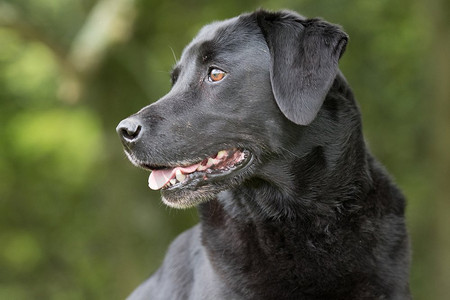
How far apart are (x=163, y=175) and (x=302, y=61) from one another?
0.94 m

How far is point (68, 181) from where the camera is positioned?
15320 mm

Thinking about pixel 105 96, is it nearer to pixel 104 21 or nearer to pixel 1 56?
pixel 104 21

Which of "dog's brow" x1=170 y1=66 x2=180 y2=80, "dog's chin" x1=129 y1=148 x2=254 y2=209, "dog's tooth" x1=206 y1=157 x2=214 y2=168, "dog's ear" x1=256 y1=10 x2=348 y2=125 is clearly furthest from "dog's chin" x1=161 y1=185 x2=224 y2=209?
"dog's brow" x1=170 y1=66 x2=180 y2=80

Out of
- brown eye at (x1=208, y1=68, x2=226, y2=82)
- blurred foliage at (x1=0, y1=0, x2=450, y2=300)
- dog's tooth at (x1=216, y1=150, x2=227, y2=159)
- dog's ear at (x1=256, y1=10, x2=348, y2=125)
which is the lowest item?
blurred foliage at (x1=0, y1=0, x2=450, y2=300)

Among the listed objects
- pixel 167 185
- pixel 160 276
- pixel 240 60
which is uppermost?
pixel 240 60

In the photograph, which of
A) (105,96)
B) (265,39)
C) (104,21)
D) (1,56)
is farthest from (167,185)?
(1,56)

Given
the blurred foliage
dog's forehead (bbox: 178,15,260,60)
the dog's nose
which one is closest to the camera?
the dog's nose

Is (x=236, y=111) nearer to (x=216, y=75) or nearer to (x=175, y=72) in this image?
(x=216, y=75)

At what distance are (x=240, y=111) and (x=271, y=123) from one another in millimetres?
179

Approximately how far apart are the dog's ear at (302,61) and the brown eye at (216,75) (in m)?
0.26

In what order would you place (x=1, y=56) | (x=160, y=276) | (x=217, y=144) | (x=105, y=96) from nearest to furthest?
(x=217, y=144)
(x=160, y=276)
(x=105, y=96)
(x=1, y=56)

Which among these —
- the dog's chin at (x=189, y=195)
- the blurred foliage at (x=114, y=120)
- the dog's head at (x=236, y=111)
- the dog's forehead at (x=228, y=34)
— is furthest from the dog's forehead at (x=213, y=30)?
the blurred foliage at (x=114, y=120)

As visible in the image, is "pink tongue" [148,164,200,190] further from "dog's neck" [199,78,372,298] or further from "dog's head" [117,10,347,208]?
"dog's neck" [199,78,372,298]

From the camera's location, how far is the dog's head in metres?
3.93
